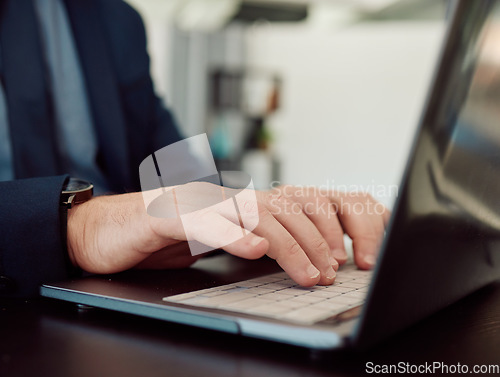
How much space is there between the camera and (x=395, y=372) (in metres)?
0.31

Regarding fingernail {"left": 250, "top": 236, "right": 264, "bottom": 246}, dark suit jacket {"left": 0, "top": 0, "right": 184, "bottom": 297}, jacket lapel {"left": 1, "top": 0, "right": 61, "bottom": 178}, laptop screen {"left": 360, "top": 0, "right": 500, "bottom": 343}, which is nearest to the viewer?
laptop screen {"left": 360, "top": 0, "right": 500, "bottom": 343}

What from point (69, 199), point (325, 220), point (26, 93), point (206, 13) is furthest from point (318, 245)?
point (206, 13)

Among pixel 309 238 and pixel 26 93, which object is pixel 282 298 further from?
pixel 26 93

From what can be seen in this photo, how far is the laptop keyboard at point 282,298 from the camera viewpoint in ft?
1.16

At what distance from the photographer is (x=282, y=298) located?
1.34 ft

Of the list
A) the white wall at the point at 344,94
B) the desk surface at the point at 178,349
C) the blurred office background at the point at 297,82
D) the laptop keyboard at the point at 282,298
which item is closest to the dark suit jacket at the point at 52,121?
the desk surface at the point at 178,349

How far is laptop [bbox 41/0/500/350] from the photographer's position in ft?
0.98

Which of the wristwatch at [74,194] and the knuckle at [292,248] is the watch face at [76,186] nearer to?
the wristwatch at [74,194]

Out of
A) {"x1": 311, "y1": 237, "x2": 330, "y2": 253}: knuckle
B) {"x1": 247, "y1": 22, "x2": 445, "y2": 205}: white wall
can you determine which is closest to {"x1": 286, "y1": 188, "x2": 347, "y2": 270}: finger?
{"x1": 311, "y1": 237, "x2": 330, "y2": 253}: knuckle

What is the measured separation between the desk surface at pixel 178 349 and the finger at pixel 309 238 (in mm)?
109

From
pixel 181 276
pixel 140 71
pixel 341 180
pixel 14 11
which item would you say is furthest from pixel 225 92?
pixel 181 276

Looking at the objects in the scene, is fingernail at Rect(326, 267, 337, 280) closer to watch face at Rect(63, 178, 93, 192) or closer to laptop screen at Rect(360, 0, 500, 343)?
laptop screen at Rect(360, 0, 500, 343)

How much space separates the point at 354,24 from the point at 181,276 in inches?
185

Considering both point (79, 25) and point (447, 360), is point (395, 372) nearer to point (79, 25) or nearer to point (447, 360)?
point (447, 360)
